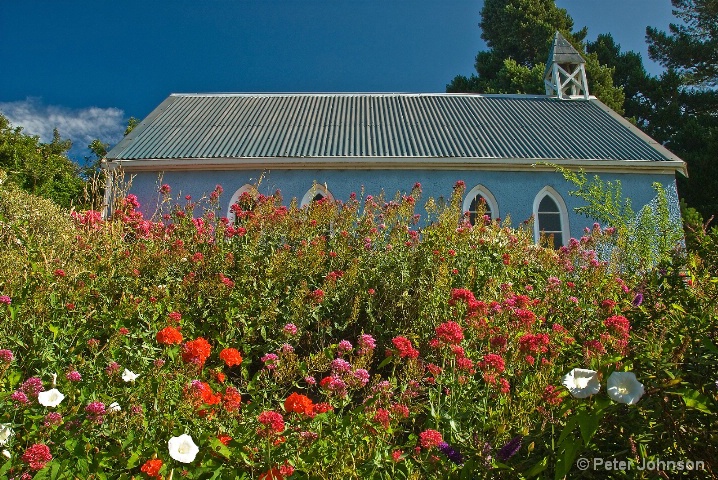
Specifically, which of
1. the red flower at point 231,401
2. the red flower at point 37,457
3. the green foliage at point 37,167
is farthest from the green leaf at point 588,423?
the green foliage at point 37,167

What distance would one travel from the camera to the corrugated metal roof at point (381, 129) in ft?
48.6

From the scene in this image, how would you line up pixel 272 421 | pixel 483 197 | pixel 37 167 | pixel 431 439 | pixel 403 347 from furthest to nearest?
pixel 37 167 → pixel 483 197 → pixel 403 347 → pixel 431 439 → pixel 272 421

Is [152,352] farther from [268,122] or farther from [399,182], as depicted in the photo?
[268,122]

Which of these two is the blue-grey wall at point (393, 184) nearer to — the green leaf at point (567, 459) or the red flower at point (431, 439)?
the red flower at point (431, 439)

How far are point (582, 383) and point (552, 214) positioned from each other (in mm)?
14173

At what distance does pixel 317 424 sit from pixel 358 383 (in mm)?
276

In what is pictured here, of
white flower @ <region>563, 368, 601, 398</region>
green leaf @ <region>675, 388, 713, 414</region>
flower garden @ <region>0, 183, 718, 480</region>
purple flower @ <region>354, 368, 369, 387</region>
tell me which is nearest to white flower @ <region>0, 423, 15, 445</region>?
flower garden @ <region>0, 183, 718, 480</region>

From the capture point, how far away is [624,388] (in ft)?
5.44

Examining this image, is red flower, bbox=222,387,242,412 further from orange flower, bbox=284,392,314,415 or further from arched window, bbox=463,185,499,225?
arched window, bbox=463,185,499,225

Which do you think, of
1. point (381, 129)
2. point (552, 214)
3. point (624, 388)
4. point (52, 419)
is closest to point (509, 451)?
point (624, 388)

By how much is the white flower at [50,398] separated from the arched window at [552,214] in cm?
1382

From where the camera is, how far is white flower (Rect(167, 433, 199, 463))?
84.2 inches

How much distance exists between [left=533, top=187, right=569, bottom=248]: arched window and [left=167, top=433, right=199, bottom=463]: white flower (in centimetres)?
1386

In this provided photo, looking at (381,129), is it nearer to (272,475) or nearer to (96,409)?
(96,409)
